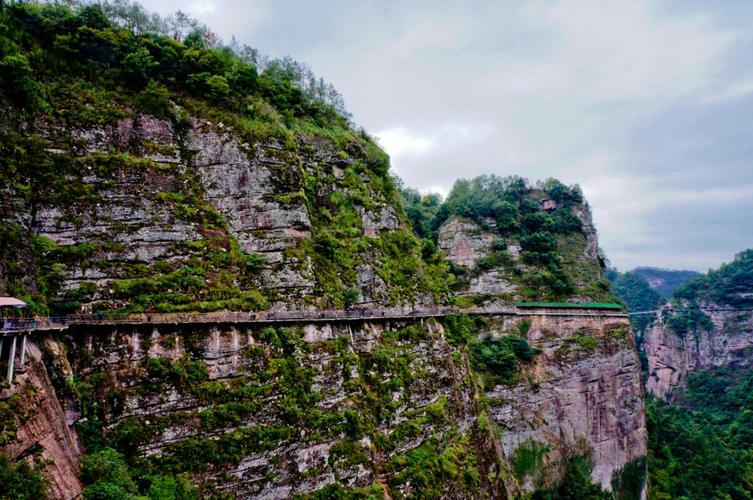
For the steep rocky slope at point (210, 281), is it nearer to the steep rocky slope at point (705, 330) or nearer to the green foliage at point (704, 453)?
the green foliage at point (704, 453)

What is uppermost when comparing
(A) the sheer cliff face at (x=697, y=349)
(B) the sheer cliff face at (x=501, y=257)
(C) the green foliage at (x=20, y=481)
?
(B) the sheer cliff face at (x=501, y=257)

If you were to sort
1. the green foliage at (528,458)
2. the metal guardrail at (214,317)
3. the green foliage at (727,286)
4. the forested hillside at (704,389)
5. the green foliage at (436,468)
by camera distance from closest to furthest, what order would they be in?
1. the metal guardrail at (214,317)
2. the green foliage at (436,468)
3. the green foliage at (528,458)
4. the forested hillside at (704,389)
5. the green foliage at (727,286)

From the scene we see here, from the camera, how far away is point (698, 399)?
83.4 metres

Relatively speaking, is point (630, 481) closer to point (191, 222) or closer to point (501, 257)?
point (501, 257)

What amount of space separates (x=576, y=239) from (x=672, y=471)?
3040 centimetres

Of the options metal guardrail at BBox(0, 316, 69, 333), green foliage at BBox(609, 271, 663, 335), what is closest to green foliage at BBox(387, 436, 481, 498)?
metal guardrail at BBox(0, 316, 69, 333)

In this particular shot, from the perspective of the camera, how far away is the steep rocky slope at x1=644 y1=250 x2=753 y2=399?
83.5 meters

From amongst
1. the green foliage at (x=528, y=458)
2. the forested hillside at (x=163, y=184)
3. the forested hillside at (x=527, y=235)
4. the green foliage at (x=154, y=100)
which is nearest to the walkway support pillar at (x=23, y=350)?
the forested hillside at (x=163, y=184)

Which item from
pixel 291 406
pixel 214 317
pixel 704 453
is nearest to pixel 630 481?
pixel 704 453

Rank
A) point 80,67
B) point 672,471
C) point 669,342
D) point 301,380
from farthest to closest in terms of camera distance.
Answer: point 669,342 < point 672,471 < point 80,67 < point 301,380

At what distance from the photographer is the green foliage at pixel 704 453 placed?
55.9m

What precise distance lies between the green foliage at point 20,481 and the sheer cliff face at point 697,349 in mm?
100108

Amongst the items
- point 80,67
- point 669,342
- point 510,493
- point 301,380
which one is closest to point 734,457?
point 669,342

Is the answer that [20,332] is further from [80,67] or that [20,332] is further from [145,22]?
[145,22]
